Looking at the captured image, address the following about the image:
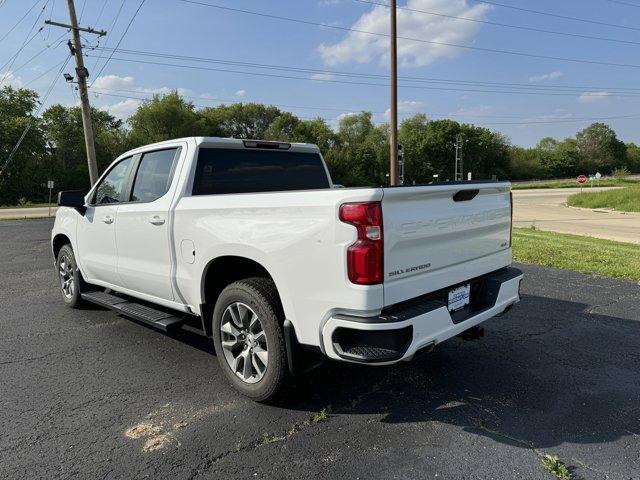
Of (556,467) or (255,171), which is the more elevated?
(255,171)

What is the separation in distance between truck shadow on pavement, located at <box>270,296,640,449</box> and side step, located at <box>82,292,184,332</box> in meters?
1.26

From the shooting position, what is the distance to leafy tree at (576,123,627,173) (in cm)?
11781

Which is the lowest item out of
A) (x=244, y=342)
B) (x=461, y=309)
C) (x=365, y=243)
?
(x=244, y=342)

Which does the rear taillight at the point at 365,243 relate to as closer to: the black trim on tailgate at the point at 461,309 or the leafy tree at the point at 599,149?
the black trim on tailgate at the point at 461,309

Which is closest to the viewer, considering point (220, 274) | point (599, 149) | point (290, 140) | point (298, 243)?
point (298, 243)

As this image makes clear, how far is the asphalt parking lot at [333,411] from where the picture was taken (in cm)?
269

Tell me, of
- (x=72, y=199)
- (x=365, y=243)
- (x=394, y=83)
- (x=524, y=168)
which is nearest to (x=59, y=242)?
(x=72, y=199)

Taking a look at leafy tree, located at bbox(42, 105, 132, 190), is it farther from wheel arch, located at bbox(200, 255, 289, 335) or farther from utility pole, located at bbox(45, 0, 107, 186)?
wheel arch, located at bbox(200, 255, 289, 335)

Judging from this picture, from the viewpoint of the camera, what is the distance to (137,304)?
472cm

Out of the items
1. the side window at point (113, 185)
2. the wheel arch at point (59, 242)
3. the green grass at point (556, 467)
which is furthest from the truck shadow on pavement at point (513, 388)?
the wheel arch at point (59, 242)

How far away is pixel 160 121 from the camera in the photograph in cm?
6222

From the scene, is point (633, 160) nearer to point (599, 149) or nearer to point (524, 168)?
point (599, 149)

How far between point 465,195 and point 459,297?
0.73 meters

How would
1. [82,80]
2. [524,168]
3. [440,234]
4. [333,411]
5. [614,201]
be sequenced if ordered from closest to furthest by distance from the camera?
1. [440,234]
2. [333,411]
3. [82,80]
4. [614,201]
5. [524,168]
